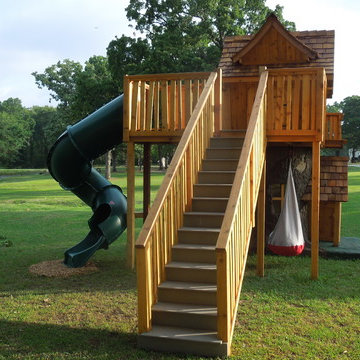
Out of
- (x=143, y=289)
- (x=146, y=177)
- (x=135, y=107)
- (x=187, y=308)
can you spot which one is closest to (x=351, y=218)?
(x=146, y=177)

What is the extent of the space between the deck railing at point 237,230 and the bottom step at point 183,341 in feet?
0.45

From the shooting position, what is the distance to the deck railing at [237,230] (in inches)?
191

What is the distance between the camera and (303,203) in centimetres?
1130

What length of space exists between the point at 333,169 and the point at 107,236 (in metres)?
6.20

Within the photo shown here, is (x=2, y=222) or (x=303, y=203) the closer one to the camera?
(x=303, y=203)

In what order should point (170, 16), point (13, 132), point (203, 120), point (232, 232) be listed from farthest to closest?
point (13, 132), point (170, 16), point (203, 120), point (232, 232)

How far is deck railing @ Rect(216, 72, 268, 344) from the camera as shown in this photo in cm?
486

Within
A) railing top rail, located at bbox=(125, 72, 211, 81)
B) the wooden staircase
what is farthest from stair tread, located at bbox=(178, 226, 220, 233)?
railing top rail, located at bbox=(125, 72, 211, 81)

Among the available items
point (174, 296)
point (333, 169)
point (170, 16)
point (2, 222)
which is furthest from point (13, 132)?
point (174, 296)

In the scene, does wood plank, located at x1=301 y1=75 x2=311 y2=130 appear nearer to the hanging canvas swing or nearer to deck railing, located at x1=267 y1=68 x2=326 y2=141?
deck railing, located at x1=267 y1=68 x2=326 y2=141

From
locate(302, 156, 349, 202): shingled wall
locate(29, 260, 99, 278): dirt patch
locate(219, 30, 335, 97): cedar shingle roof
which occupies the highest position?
locate(219, 30, 335, 97): cedar shingle roof

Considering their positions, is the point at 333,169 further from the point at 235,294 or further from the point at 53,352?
the point at 53,352

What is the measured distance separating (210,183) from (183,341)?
295 centimetres

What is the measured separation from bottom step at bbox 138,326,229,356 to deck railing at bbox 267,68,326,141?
162 inches
